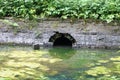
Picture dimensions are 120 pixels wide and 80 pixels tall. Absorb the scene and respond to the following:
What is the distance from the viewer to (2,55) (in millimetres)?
10469

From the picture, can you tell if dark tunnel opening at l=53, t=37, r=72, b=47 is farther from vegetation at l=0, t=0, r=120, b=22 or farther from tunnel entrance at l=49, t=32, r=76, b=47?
vegetation at l=0, t=0, r=120, b=22

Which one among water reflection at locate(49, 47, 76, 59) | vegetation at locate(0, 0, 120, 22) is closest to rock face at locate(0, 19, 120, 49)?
vegetation at locate(0, 0, 120, 22)

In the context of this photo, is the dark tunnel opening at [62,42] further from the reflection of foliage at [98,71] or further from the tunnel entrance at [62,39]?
the reflection of foliage at [98,71]

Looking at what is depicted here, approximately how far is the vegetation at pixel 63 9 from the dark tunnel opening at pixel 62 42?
1003 millimetres

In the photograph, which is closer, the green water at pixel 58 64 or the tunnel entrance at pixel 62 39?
the green water at pixel 58 64

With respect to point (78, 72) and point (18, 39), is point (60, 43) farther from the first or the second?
point (78, 72)

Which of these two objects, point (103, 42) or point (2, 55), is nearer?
point (2, 55)

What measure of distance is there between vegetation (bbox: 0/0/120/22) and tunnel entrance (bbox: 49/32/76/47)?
0.75m

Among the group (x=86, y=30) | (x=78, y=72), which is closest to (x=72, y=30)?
(x=86, y=30)

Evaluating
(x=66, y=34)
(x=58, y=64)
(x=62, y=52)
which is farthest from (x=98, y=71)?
(x=66, y=34)

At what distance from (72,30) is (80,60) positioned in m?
2.92

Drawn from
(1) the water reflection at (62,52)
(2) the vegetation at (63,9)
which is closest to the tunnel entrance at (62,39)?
(1) the water reflection at (62,52)

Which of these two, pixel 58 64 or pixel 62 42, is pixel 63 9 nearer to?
pixel 62 42

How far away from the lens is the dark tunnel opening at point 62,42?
13.1 meters
